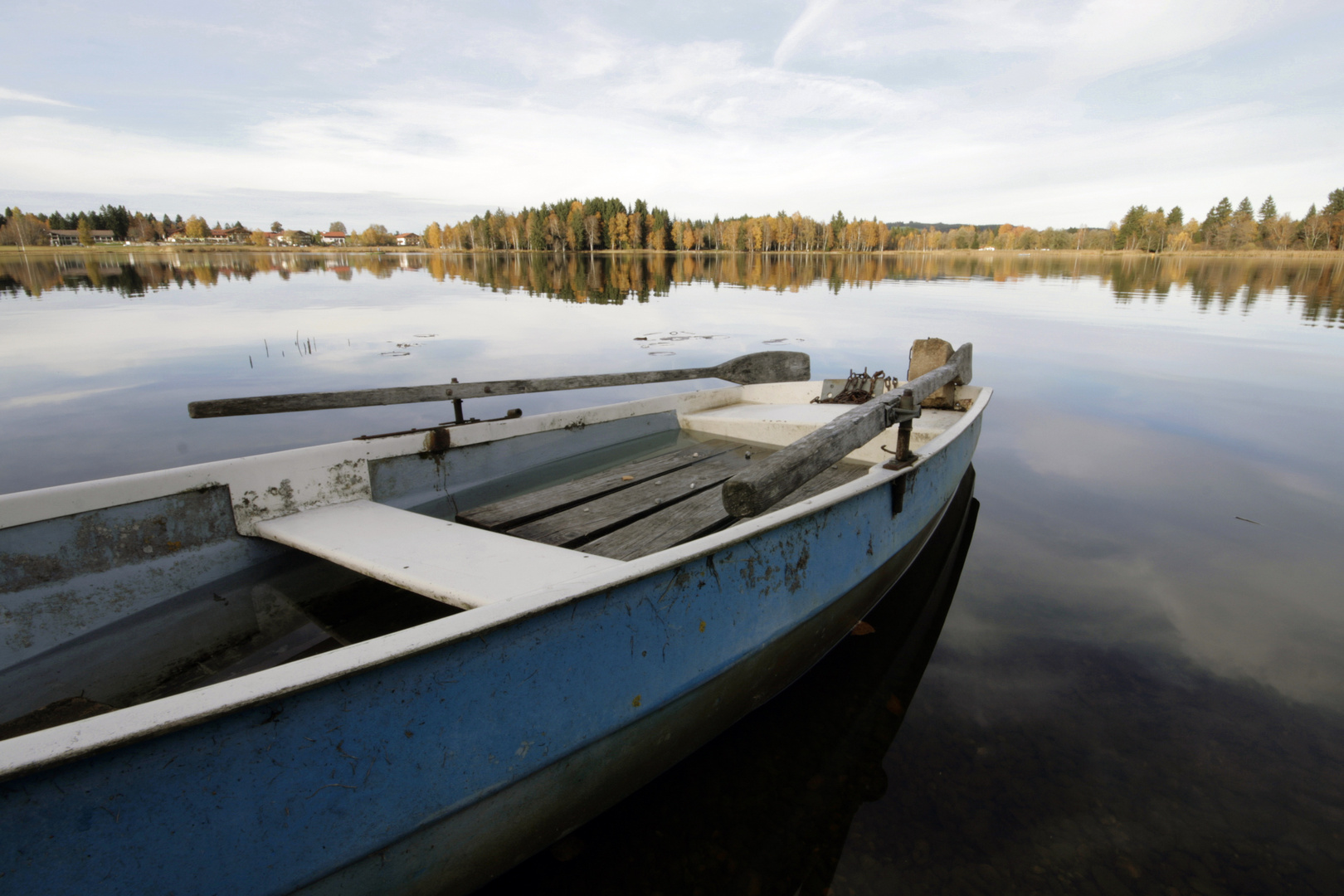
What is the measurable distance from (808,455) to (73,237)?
15533cm

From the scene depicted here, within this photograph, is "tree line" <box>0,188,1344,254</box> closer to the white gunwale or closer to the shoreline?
the shoreline

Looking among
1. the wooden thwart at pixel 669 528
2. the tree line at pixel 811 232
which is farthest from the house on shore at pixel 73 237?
the wooden thwart at pixel 669 528

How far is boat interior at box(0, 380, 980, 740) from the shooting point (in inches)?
90.0

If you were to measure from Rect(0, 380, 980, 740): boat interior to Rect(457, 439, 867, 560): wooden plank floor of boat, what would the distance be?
0.01 metres

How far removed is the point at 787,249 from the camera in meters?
118

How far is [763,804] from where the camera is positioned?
2.68m

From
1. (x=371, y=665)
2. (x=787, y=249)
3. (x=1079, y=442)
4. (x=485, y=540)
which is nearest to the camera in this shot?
(x=371, y=665)

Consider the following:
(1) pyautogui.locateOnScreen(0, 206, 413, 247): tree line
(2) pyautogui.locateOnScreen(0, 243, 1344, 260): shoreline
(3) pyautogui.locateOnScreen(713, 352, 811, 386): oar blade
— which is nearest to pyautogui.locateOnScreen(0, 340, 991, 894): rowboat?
(3) pyautogui.locateOnScreen(713, 352, 811, 386): oar blade

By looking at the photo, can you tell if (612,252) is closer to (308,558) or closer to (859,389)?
(859,389)

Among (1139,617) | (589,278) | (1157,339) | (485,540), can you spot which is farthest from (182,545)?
(589,278)

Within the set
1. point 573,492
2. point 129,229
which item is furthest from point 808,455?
point 129,229

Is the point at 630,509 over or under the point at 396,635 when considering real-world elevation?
under

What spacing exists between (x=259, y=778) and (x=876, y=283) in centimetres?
3840

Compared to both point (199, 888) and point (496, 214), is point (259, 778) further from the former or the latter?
point (496, 214)
